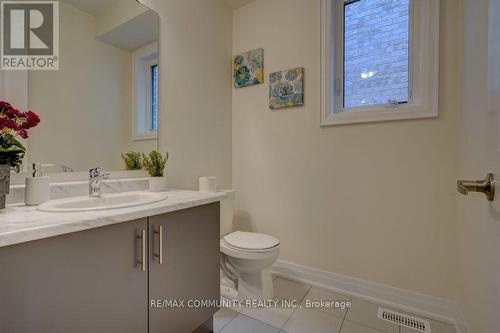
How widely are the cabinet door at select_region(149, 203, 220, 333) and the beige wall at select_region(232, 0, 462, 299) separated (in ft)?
2.79

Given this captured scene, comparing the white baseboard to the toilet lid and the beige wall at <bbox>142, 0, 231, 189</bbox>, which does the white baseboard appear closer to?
the toilet lid

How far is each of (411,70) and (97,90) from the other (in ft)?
6.42

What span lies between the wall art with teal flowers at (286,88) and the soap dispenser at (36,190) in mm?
1605

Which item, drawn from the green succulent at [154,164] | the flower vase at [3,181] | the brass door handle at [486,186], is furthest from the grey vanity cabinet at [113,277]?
the brass door handle at [486,186]

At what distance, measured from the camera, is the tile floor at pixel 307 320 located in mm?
1409

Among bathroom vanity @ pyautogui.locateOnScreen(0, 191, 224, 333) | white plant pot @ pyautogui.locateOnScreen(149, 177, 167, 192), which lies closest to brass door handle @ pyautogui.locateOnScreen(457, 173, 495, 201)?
bathroom vanity @ pyautogui.locateOnScreen(0, 191, 224, 333)

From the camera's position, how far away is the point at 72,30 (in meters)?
1.24

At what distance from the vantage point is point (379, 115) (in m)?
1.65

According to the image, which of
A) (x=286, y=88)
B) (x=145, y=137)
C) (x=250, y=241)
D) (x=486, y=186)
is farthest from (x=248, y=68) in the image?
(x=486, y=186)

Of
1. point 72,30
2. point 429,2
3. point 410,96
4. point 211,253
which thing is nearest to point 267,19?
point 429,2

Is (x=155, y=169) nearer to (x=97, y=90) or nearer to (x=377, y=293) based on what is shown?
(x=97, y=90)

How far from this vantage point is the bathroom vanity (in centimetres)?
70

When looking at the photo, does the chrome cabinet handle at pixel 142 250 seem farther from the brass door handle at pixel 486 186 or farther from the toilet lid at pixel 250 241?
the brass door handle at pixel 486 186

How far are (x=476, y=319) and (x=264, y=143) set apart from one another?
164 centimetres
